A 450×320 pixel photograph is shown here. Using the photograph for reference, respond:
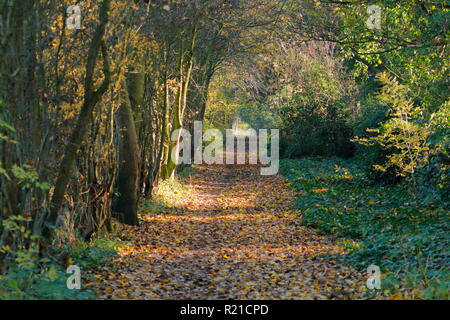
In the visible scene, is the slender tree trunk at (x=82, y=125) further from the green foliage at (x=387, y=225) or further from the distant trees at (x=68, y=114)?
the green foliage at (x=387, y=225)

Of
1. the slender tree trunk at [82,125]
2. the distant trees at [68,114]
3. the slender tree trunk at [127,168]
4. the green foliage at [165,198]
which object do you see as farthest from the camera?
the green foliage at [165,198]

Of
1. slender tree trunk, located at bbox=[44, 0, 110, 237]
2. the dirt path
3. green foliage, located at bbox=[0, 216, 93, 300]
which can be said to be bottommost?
the dirt path

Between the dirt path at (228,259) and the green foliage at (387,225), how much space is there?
0.50m

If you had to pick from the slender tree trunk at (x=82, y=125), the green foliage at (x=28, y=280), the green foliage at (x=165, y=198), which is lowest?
the green foliage at (x=165, y=198)

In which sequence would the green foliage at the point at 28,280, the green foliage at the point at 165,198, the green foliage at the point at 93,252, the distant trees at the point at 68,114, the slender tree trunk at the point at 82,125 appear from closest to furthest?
1. the green foliage at the point at 28,280
2. the distant trees at the point at 68,114
3. the slender tree trunk at the point at 82,125
4. the green foliage at the point at 93,252
5. the green foliage at the point at 165,198

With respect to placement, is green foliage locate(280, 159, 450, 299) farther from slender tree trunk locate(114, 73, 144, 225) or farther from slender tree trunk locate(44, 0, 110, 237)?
slender tree trunk locate(44, 0, 110, 237)

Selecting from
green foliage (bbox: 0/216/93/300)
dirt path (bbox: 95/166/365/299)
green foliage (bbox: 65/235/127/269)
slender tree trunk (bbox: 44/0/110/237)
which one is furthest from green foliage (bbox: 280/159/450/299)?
slender tree trunk (bbox: 44/0/110/237)

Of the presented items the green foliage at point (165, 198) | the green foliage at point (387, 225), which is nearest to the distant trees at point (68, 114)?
the green foliage at point (165, 198)

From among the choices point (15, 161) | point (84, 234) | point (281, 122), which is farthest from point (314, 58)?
point (15, 161)

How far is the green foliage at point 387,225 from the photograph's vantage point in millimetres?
7320

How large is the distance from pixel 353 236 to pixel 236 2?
34.6 feet

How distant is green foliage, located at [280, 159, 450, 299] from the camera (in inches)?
288

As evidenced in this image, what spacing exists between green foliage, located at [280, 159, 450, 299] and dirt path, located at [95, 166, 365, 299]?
0.50 metres

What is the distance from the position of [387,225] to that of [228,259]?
3.56 metres
